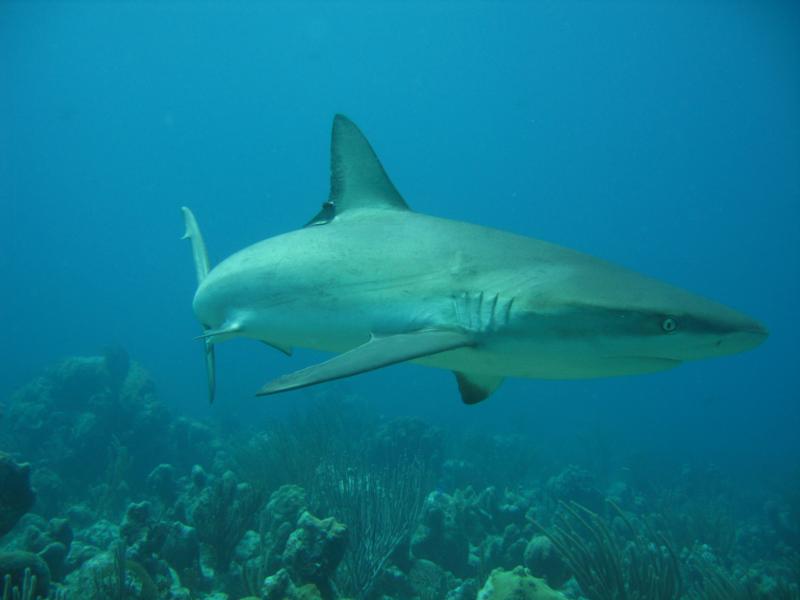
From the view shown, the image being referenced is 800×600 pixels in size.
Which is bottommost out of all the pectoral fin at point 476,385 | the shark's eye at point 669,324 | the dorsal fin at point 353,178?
the pectoral fin at point 476,385

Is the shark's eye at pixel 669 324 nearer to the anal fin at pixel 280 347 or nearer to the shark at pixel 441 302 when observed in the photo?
the shark at pixel 441 302

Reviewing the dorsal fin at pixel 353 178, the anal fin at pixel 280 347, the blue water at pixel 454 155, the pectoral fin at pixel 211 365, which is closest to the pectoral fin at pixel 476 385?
the dorsal fin at pixel 353 178

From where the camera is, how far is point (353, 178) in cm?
431

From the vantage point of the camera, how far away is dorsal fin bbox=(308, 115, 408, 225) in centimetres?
426

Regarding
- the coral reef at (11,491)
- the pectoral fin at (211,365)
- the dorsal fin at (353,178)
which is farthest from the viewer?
the pectoral fin at (211,365)

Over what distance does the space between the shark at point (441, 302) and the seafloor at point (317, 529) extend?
6.27 ft

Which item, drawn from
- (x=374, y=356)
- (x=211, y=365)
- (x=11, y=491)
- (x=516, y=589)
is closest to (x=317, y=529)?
(x=516, y=589)

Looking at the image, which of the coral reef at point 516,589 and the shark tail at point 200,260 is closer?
the coral reef at point 516,589

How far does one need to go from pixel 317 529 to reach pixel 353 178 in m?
3.07

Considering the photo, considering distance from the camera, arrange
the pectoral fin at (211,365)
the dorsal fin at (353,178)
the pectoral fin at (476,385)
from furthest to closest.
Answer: the pectoral fin at (211,365)
the dorsal fin at (353,178)
the pectoral fin at (476,385)

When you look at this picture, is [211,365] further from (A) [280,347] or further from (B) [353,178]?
(B) [353,178]

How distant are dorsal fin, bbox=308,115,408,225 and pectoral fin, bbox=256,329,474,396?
1820 mm

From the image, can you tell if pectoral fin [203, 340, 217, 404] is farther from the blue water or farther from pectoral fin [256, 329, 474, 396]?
the blue water

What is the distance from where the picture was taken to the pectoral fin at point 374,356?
228cm
